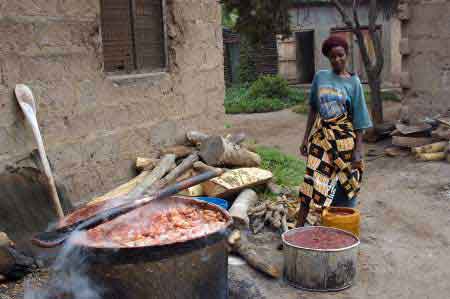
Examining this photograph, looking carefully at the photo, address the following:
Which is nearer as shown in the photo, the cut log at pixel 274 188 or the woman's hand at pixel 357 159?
the woman's hand at pixel 357 159

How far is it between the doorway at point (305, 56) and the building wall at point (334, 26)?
0.64 metres

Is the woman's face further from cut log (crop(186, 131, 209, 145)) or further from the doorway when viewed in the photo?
the doorway

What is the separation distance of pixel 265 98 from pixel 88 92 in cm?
1333

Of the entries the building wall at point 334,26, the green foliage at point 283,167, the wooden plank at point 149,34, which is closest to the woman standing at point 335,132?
the green foliage at point 283,167

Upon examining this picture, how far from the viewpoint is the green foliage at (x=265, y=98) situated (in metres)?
16.9

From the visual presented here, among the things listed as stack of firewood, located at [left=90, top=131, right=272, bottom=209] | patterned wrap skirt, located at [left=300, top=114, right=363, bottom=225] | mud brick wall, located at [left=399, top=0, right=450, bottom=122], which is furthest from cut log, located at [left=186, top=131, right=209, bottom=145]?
mud brick wall, located at [left=399, top=0, right=450, bottom=122]

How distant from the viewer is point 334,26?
20.3 m

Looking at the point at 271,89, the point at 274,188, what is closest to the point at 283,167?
the point at 274,188

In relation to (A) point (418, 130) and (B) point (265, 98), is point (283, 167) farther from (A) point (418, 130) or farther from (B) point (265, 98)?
(B) point (265, 98)

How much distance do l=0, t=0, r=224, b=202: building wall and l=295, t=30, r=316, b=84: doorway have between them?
1544 cm

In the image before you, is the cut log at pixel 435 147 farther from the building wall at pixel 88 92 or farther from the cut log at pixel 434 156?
the building wall at pixel 88 92

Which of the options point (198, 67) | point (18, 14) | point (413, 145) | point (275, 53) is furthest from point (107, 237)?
point (275, 53)

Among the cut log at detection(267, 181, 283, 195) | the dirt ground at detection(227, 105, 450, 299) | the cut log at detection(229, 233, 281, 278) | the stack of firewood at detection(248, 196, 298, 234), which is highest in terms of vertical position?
the cut log at detection(267, 181, 283, 195)

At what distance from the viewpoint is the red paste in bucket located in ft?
14.5
